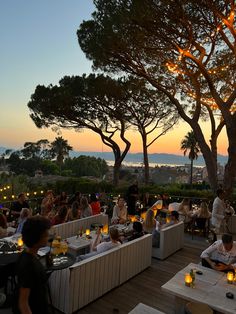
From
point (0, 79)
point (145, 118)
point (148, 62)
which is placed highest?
point (0, 79)

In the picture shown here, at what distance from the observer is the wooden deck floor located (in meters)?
3.57

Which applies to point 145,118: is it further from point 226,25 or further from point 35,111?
point 226,25

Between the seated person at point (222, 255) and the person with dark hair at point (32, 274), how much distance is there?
2572 millimetres

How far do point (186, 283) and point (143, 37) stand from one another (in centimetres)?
726

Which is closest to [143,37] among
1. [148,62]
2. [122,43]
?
[122,43]

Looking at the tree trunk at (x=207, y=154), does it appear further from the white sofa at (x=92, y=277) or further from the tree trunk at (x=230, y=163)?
the white sofa at (x=92, y=277)

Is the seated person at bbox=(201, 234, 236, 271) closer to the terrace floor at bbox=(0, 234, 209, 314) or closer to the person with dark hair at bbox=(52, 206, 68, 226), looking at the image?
the terrace floor at bbox=(0, 234, 209, 314)

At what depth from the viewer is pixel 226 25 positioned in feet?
24.2

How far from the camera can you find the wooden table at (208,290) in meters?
2.63

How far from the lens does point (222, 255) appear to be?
374 cm

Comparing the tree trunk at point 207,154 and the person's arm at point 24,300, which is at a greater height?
the tree trunk at point 207,154

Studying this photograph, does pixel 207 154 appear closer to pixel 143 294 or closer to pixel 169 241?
pixel 169 241

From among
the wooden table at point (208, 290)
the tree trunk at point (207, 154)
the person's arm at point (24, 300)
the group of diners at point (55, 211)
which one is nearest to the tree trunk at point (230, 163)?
the tree trunk at point (207, 154)

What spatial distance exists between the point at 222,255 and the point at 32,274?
2.94m
